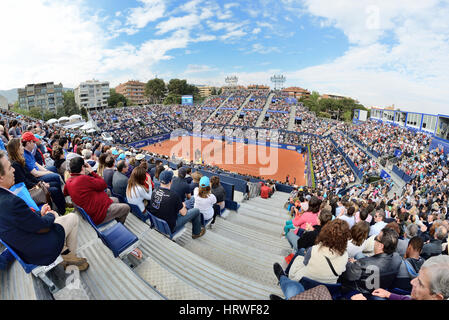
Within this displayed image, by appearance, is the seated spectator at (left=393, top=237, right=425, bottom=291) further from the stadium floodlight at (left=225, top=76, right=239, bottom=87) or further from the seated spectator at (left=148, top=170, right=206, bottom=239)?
the stadium floodlight at (left=225, top=76, right=239, bottom=87)

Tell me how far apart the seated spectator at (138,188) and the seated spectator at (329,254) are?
9.76 ft

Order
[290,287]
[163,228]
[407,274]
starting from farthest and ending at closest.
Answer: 1. [163,228]
2. [407,274]
3. [290,287]

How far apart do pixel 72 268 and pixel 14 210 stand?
107 centimetres

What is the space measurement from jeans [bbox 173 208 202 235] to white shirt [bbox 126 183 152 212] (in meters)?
0.75

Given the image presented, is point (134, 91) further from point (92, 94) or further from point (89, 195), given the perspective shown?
point (89, 195)

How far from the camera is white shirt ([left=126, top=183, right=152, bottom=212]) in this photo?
3.94 m

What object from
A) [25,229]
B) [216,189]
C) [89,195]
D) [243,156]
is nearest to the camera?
[25,229]

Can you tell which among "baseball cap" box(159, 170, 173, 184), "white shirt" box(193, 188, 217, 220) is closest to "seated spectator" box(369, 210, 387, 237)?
"white shirt" box(193, 188, 217, 220)

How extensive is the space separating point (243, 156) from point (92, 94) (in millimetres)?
63948

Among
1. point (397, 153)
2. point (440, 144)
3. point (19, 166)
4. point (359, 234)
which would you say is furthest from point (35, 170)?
point (440, 144)

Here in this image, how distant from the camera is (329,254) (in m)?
2.46

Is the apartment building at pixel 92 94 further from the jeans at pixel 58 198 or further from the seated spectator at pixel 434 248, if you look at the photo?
the seated spectator at pixel 434 248
